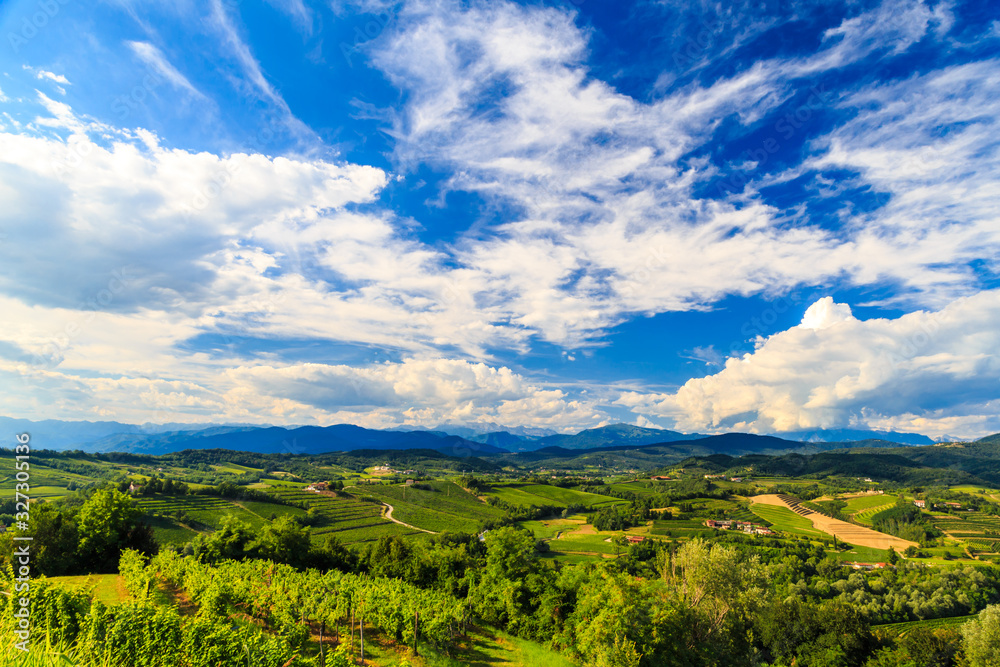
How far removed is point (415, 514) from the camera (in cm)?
13938

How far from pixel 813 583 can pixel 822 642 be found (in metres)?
53.9

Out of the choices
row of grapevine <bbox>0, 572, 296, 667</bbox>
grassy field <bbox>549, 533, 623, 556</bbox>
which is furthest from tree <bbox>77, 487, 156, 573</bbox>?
grassy field <bbox>549, 533, 623, 556</bbox>

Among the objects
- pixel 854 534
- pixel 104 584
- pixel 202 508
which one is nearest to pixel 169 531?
pixel 202 508

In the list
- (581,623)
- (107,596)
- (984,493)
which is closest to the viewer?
(107,596)

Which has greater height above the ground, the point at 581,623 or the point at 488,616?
the point at 581,623

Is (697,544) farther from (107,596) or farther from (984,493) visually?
(984,493)

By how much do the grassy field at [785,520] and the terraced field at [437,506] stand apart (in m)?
103

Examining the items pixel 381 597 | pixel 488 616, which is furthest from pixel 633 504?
pixel 381 597

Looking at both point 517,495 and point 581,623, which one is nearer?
point 581,623

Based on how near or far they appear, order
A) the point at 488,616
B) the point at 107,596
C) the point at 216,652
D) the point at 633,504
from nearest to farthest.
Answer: the point at 216,652 → the point at 107,596 → the point at 488,616 → the point at 633,504

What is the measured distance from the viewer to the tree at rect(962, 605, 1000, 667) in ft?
138

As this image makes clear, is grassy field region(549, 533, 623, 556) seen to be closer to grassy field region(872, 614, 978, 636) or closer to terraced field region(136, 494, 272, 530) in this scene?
grassy field region(872, 614, 978, 636)

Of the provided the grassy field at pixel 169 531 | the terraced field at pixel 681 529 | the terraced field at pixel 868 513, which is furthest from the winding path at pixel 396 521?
the terraced field at pixel 868 513

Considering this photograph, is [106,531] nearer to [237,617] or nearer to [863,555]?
[237,617]
